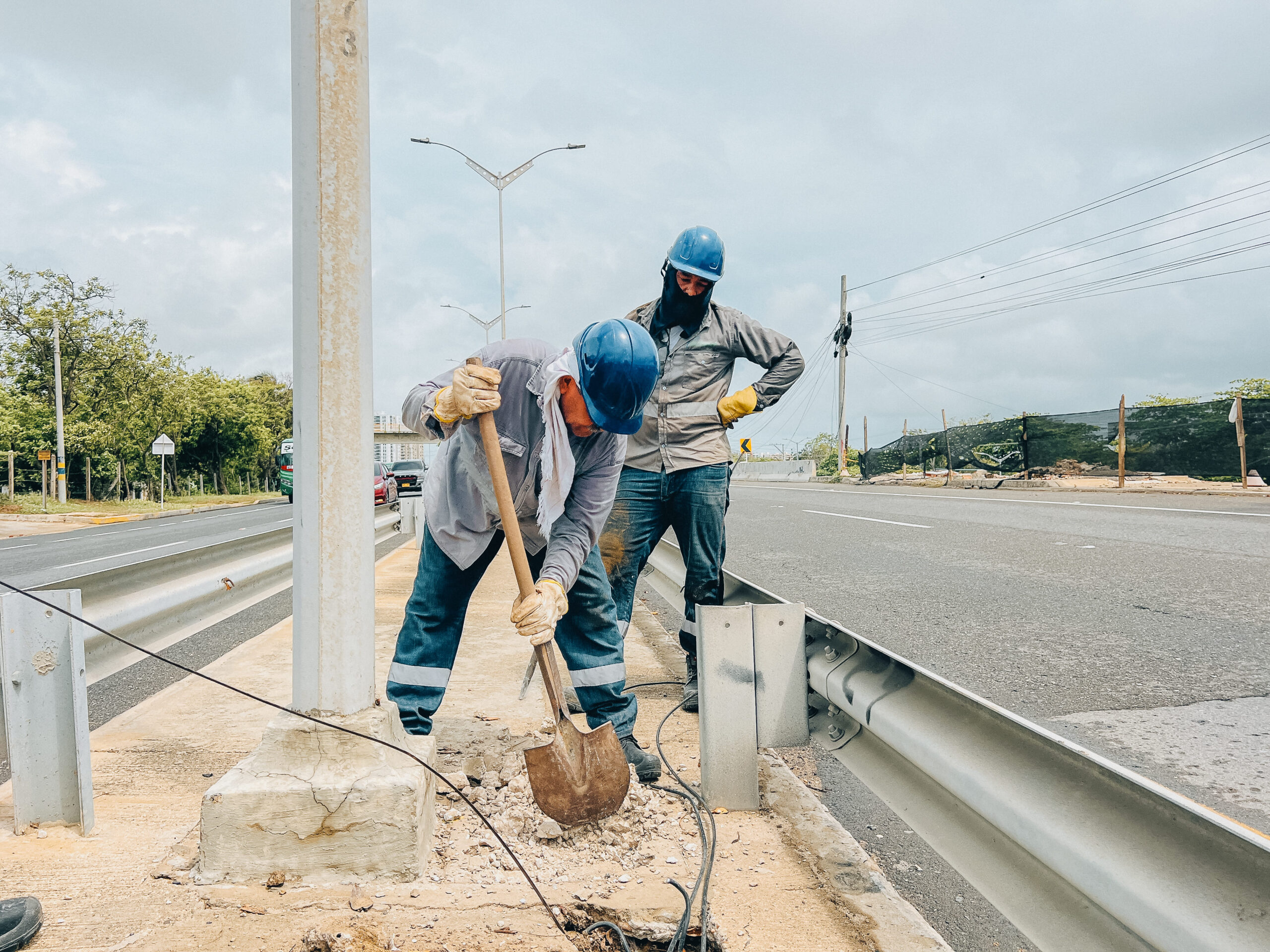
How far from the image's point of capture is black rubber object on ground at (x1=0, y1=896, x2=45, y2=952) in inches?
70.1

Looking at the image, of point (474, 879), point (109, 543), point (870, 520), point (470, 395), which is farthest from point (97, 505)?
point (474, 879)


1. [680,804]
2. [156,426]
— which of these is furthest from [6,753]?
[156,426]

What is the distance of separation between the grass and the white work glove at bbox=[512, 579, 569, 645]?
90.9 feet

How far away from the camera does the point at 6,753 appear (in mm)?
2336

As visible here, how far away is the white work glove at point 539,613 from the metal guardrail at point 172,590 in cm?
130

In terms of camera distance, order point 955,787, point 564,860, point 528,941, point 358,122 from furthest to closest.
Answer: point 564,860
point 358,122
point 528,941
point 955,787

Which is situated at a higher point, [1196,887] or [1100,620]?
[1196,887]

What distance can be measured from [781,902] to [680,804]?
640 mm

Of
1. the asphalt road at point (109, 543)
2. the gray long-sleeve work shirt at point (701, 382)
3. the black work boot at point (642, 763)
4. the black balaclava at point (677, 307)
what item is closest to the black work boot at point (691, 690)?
the black work boot at point (642, 763)

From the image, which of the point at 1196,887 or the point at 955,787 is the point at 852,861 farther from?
the point at 1196,887

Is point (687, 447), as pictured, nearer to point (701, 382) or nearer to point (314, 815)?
point (701, 382)

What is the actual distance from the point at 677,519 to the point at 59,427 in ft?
98.6

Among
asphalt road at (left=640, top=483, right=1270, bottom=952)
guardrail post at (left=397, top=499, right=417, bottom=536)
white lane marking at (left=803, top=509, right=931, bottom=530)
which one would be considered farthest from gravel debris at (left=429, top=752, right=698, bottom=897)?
white lane marking at (left=803, top=509, right=931, bottom=530)

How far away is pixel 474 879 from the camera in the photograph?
214cm
